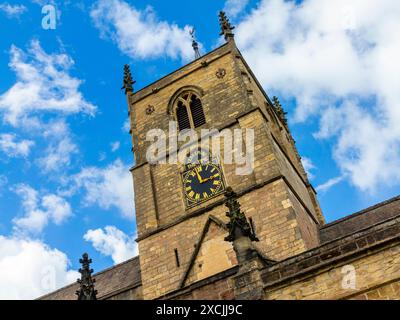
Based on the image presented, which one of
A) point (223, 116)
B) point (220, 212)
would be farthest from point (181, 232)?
point (223, 116)

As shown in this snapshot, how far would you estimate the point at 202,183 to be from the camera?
809 inches

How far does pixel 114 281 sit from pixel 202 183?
7.09 m

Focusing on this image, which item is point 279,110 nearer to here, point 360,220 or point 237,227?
point 360,220

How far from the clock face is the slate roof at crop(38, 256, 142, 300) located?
4.14 metres

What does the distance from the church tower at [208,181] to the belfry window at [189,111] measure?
5cm

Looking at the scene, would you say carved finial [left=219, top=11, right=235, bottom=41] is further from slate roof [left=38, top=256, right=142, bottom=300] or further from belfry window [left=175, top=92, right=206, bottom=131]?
slate roof [left=38, top=256, right=142, bottom=300]

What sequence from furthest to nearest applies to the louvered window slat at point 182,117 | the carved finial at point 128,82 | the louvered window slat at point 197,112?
the carved finial at point 128,82 → the louvered window slat at point 182,117 → the louvered window slat at point 197,112

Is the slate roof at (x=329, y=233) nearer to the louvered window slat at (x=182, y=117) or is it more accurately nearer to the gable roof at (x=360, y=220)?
the gable roof at (x=360, y=220)

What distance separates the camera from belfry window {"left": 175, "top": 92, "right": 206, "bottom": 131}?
22812 mm

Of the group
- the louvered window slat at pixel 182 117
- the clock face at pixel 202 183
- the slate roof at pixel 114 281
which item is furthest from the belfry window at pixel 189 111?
the slate roof at pixel 114 281

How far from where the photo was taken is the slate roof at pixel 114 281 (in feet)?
72.9

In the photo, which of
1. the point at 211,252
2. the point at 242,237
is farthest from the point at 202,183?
the point at 242,237

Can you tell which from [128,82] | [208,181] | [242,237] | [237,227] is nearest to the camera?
[242,237]
